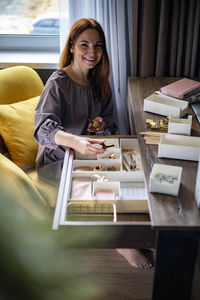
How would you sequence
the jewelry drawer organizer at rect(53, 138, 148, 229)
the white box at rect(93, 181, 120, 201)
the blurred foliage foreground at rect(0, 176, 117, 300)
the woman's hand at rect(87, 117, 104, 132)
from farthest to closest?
the woman's hand at rect(87, 117, 104, 132) → the blurred foliage foreground at rect(0, 176, 117, 300) → the white box at rect(93, 181, 120, 201) → the jewelry drawer organizer at rect(53, 138, 148, 229)

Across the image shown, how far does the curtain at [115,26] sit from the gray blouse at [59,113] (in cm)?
37

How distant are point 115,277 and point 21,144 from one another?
32.1 inches

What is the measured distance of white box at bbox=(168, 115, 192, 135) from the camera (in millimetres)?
1507

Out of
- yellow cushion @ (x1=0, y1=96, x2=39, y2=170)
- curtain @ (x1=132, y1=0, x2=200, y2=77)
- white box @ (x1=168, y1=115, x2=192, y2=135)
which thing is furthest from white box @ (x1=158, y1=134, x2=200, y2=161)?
curtain @ (x1=132, y1=0, x2=200, y2=77)

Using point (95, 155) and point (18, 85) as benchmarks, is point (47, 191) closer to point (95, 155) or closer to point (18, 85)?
point (95, 155)

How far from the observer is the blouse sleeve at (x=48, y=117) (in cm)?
165

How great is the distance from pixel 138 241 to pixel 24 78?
133 centimetres

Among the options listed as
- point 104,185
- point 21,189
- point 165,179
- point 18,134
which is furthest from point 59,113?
point 165,179

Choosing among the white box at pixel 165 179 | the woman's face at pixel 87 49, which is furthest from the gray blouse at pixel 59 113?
the white box at pixel 165 179

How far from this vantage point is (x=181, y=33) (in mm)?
2137

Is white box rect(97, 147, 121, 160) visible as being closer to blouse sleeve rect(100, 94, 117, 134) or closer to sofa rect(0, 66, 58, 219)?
sofa rect(0, 66, 58, 219)

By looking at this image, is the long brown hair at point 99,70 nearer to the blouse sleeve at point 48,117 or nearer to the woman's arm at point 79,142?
the blouse sleeve at point 48,117

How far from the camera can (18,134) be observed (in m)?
1.95

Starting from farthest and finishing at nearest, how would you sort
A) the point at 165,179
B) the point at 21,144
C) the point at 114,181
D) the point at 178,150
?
the point at 21,144 → the point at 114,181 → the point at 178,150 → the point at 165,179
